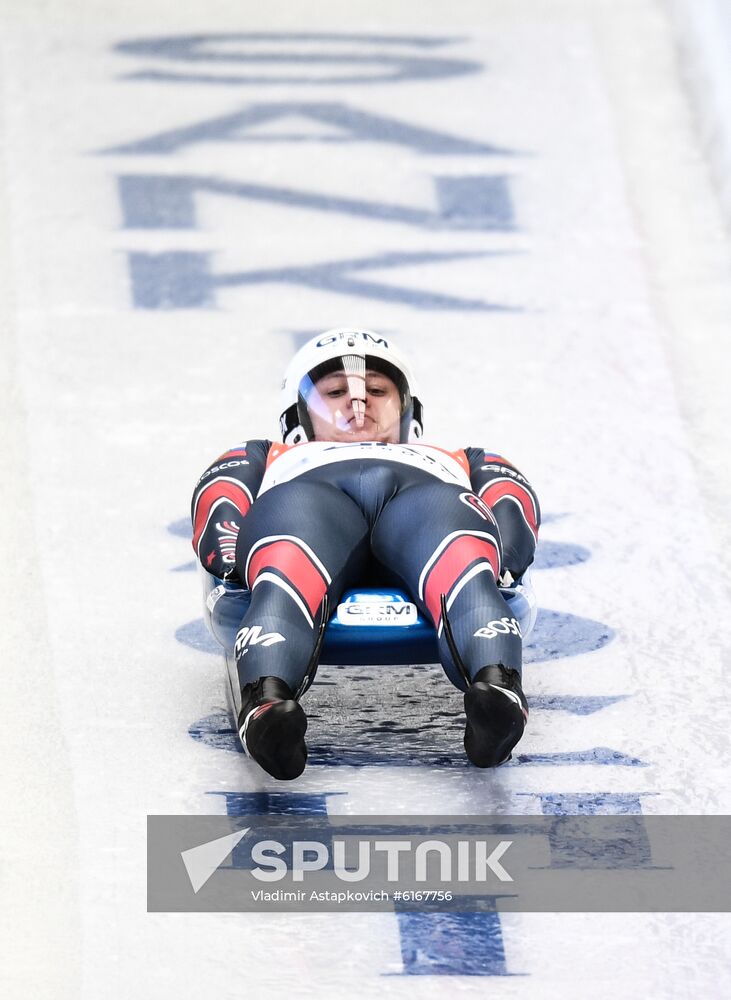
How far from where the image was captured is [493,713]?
9.95ft

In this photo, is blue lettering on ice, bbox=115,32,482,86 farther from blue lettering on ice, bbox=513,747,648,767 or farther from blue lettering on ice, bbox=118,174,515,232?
blue lettering on ice, bbox=513,747,648,767

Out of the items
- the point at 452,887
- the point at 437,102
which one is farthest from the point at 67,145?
the point at 452,887

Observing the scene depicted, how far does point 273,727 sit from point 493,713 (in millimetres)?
353

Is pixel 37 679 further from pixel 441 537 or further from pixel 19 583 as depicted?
pixel 441 537

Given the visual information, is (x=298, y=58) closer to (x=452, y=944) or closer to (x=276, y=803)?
(x=276, y=803)

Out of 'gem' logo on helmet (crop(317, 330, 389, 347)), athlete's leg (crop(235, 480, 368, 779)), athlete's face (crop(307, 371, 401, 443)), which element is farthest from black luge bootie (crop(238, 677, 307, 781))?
'gem' logo on helmet (crop(317, 330, 389, 347))

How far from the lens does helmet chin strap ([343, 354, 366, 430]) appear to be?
12.6 ft

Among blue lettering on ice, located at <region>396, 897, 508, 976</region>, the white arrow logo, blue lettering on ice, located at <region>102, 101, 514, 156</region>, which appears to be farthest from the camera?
blue lettering on ice, located at <region>102, 101, 514, 156</region>

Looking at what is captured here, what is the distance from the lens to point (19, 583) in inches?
155

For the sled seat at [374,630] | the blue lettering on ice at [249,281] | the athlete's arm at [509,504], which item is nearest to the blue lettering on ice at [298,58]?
the blue lettering on ice at [249,281]

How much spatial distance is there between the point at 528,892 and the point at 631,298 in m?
2.68

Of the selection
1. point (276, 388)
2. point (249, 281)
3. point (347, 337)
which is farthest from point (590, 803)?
point (249, 281)

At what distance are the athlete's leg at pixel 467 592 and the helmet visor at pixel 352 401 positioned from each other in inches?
15.0

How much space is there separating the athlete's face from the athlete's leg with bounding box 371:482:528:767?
1.22 feet
